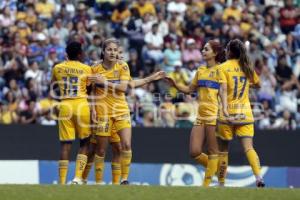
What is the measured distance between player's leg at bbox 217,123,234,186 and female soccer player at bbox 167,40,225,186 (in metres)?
0.09

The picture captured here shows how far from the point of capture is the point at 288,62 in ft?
87.0

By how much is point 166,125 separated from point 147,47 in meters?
2.98

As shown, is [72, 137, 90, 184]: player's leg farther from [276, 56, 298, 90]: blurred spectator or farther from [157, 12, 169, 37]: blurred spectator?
[157, 12, 169, 37]: blurred spectator

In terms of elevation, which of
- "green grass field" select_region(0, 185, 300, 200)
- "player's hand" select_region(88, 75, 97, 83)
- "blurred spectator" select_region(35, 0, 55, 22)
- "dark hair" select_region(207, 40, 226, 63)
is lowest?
"green grass field" select_region(0, 185, 300, 200)

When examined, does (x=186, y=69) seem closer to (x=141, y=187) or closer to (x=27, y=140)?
(x=27, y=140)

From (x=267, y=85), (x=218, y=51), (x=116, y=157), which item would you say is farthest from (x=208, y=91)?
(x=267, y=85)

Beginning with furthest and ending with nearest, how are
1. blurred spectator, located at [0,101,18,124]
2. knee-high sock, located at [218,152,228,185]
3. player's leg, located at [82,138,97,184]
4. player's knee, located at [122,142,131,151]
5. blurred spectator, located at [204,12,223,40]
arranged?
blurred spectator, located at [204,12,223,40], blurred spectator, located at [0,101,18,124], player's leg, located at [82,138,97,184], knee-high sock, located at [218,152,228,185], player's knee, located at [122,142,131,151]

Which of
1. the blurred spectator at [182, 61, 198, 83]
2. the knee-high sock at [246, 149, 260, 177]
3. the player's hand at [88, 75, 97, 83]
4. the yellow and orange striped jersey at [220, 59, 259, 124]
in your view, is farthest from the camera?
the blurred spectator at [182, 61, 198, 83]

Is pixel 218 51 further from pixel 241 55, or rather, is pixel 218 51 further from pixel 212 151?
pixel 212 151

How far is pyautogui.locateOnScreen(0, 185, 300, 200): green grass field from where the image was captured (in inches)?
583

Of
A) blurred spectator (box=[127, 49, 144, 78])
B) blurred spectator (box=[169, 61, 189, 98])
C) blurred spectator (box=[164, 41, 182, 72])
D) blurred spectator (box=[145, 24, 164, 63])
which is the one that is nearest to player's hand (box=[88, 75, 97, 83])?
blurred spectator (box=[169, 61, 189, 98])

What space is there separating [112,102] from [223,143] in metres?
1.91

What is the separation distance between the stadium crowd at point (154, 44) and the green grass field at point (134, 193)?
7.51 m

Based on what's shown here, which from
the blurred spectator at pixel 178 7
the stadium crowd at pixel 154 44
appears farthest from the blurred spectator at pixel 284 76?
the blurred spectator at pixel 178 7
